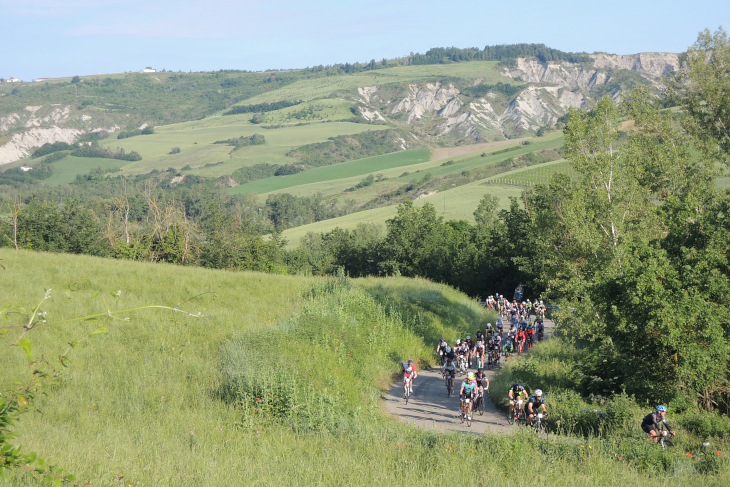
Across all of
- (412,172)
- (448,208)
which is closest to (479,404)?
(448,208)

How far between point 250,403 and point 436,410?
6880mm

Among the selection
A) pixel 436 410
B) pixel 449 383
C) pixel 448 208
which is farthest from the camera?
pixel 448 208

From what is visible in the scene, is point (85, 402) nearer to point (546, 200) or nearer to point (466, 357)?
point (466, 357)

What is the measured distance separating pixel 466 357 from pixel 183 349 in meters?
11.3

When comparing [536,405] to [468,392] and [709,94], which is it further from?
[709,94]

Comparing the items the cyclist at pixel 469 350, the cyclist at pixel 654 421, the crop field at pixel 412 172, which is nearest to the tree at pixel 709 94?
the cyclist at pixel 469 350

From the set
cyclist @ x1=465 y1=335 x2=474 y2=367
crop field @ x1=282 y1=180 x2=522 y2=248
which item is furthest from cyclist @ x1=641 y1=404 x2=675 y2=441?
crop field @ x1=282 y1=180 x2=522 y2=248

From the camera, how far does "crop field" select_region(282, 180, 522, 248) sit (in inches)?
4200

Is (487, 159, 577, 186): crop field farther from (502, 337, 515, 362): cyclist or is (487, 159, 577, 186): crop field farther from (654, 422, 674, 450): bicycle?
(654, 422, 674, 450): bicycle

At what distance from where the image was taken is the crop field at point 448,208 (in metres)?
107

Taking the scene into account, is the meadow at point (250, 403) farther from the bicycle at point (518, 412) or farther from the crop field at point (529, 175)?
the crop field at point (529, 175)

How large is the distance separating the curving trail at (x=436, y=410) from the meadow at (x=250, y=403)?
1.09 meters

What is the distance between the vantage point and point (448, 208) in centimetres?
11062

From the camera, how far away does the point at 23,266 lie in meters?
28.6
